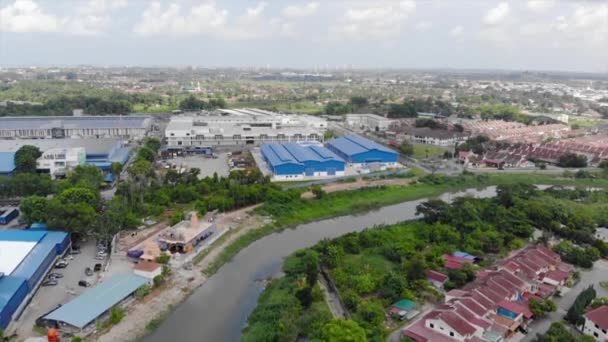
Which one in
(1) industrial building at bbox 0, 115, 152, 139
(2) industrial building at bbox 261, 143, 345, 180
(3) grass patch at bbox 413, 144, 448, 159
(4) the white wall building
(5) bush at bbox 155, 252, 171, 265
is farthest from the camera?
(1) industrial building at bbox 0, 115, 152, 139

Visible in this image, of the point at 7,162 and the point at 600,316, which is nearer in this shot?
the point at 600,316

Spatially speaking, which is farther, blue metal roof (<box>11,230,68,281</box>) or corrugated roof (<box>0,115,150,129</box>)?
corrugated roof (<box>0,115,150,129</box>)

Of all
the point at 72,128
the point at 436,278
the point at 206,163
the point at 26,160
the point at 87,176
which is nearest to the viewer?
the point at 436,278

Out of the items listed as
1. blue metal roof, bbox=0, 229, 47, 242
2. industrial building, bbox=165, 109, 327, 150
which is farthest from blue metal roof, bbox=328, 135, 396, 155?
blue metal roof, bbox=0, 229, 47, 242

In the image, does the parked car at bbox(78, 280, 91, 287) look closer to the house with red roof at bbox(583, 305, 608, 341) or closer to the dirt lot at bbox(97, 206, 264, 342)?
the dirt lot at bbox(97, 206, 264, 342)

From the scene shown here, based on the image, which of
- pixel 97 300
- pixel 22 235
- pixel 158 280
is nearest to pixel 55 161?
pixel 22 235

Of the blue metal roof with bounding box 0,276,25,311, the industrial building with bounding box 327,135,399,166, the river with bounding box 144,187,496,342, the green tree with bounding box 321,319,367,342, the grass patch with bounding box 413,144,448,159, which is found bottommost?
the river with bounding box 144,187,496,342

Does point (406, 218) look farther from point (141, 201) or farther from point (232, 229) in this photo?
point (141, 201)

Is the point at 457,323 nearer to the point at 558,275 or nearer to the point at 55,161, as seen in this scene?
the point at 558,275
